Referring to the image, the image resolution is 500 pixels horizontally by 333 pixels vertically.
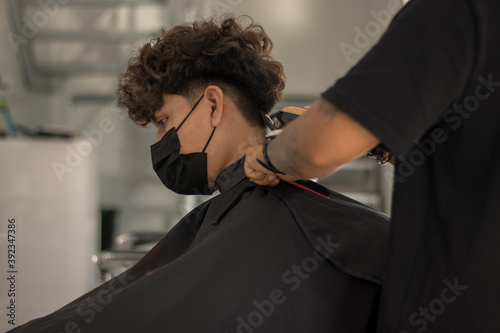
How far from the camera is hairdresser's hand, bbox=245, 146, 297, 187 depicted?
1064mm

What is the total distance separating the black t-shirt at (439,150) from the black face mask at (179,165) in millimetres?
714

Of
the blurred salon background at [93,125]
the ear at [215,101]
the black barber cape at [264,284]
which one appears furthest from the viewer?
the blurred salon background at [93,125]

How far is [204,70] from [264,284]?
68cm

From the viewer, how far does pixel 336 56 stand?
12.3ft

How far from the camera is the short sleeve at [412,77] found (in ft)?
2.44

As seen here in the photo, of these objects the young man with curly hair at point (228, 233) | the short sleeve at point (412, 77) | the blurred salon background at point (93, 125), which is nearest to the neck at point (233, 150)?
the young man with curly hair at point (228, 233)

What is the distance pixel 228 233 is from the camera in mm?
1153

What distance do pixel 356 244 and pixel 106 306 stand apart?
531 millimetres

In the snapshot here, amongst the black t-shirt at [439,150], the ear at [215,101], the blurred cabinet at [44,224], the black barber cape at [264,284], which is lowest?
the blurred cabinet at [44,224]

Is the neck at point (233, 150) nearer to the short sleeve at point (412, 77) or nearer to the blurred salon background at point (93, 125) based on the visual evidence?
the short sleeve at point (412, 77)

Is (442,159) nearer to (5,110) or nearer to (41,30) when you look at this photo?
(5,110)

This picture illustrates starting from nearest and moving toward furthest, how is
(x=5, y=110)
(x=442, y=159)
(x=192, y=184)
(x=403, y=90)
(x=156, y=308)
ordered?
(x=403, y=90) → (x=442, y=159) → (x=156, y=308) → (x=192, y=184) → (x=5, y=110)

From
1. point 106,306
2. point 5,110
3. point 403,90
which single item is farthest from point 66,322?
point 5,110

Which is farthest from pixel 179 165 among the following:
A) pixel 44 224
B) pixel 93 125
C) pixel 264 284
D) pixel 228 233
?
pixel 93 125
